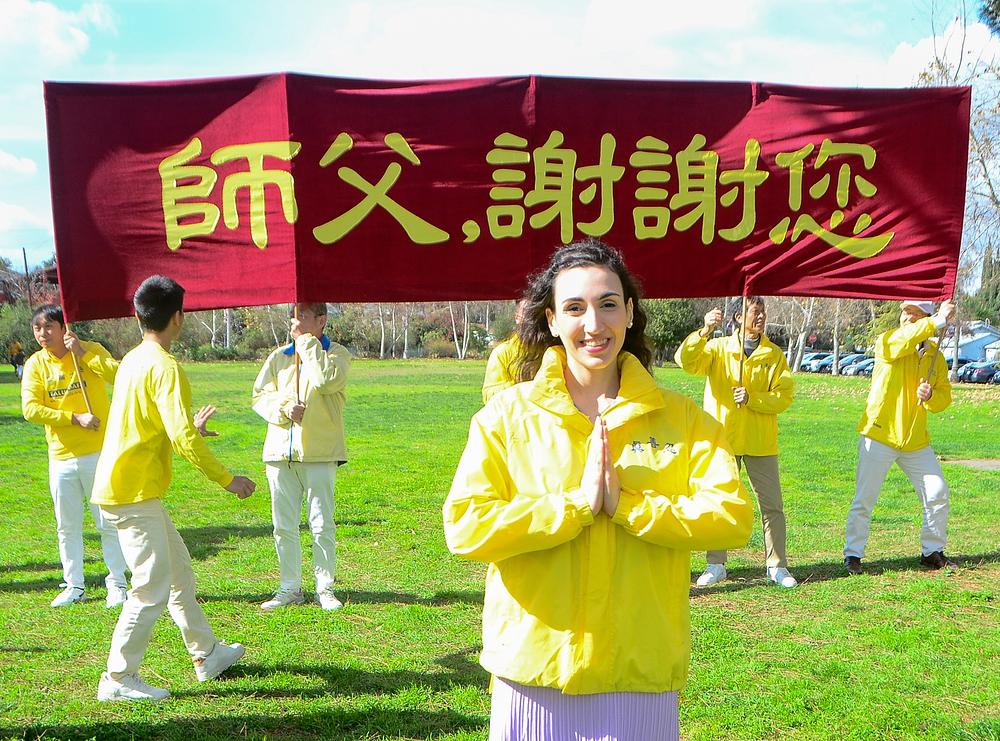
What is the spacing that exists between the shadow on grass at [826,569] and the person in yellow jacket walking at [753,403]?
0.39 ft

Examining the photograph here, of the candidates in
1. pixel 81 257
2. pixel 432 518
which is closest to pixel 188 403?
pixel 81 257

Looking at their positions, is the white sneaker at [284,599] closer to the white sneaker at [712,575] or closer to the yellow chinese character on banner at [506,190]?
the white sneaker at [712,575]

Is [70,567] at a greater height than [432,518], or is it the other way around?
[70,567]

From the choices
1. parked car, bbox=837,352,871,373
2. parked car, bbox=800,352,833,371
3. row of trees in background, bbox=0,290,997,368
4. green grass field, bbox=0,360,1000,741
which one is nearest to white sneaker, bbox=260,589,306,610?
green grass field, bbox=0,360,1000,741

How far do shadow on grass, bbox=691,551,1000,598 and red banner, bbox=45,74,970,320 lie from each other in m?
3.01

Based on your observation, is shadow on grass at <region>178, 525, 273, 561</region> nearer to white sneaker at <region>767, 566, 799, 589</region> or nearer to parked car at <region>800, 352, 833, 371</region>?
white sneaker at <region>767, 566, 799, 589</region>

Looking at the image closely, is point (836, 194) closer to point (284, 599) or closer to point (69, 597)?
point (284, 599)

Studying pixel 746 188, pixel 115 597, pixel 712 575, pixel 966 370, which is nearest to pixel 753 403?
pixel 712 575

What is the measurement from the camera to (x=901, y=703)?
435cm

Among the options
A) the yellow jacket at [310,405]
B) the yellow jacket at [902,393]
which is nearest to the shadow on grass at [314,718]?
the yellow jacket at [310,405]

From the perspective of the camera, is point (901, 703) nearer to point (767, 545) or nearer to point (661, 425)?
point (767, 545)

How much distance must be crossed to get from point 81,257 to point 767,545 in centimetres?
504

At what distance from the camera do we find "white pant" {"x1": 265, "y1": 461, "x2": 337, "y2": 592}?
19.4 ft

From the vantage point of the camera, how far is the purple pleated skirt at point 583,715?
2.36 m
